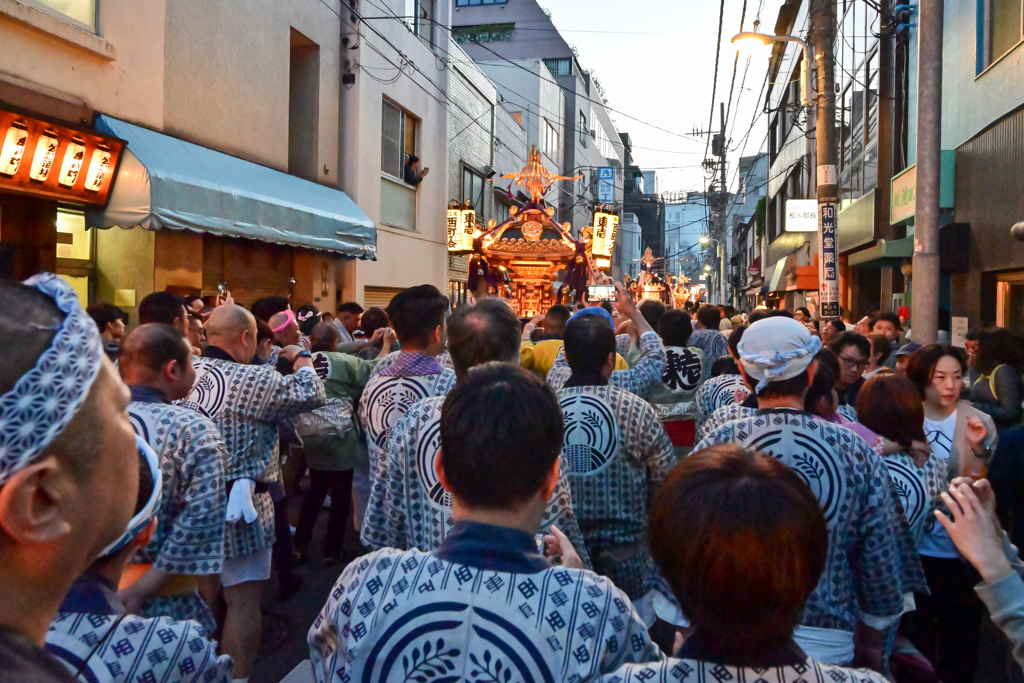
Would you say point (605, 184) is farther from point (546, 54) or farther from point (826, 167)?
point (826, 167)

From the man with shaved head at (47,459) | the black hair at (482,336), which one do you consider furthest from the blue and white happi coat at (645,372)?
the man with shaved head at (47,459)

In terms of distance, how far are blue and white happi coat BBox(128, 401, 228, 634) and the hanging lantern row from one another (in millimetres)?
12777

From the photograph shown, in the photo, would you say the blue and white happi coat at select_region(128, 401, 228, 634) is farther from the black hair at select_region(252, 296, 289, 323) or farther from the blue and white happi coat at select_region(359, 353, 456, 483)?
the black hair at select_region(252, 296, 289, 323)

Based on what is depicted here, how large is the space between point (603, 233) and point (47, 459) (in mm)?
14413

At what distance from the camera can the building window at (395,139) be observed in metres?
17.1

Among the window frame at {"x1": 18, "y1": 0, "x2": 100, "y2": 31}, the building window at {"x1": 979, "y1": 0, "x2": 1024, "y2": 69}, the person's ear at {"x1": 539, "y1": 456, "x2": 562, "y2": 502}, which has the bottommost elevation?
the person's ear at {"x1": 539, "y1": 456, "x2": 562, "y2": 502}

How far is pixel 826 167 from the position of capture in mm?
9875

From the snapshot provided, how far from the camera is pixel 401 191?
18.0 m

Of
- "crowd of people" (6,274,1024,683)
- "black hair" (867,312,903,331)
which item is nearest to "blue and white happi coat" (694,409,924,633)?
"crowd of people" (6,274,1024,683)

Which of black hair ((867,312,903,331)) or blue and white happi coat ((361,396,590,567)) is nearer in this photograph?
blue and white happi coat ((361,396,590,567))

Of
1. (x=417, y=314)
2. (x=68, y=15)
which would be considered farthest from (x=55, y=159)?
(x=417, y=314)

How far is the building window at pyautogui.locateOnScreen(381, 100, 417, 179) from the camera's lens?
17.1 m

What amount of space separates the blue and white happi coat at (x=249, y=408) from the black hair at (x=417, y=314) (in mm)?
623

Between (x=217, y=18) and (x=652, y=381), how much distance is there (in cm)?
978
